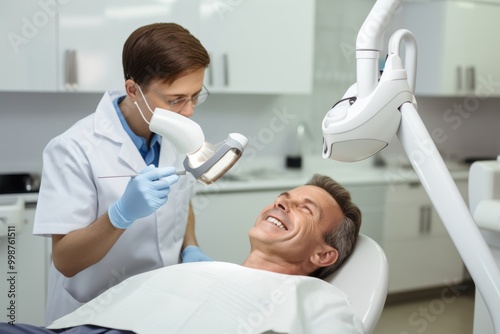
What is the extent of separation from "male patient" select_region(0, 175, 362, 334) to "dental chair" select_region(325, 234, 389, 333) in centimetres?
3

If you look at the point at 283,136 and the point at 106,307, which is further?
the point at 283,136

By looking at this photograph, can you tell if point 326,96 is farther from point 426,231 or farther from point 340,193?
point 340,193

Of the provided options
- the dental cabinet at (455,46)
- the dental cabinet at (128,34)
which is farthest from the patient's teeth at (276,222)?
the dental cabinet at (455,46)

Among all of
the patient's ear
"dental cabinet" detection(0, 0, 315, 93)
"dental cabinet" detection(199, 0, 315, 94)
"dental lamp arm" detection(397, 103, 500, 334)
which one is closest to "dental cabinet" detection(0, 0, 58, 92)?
"dental cabinet" detection(0, 0, 315, 93)

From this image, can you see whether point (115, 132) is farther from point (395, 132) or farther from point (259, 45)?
point (259, 45)

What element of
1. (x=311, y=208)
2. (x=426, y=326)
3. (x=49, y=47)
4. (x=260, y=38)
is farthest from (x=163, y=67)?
(x=426, y=326)

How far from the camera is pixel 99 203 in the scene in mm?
1582

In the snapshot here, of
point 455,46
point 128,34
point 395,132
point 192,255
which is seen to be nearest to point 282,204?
point 192,255

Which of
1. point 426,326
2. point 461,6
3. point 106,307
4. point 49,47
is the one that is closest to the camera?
point 106,307

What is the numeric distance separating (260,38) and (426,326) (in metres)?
1.91

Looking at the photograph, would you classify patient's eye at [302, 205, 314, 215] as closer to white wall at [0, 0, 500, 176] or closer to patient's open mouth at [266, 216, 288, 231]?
patient's open mouth at [266, 216, 288, 231]

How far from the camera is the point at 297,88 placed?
334 centimetres

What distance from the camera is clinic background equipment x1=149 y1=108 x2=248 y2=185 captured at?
1.30m

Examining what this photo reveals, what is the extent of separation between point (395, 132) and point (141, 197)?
23.6 inches
